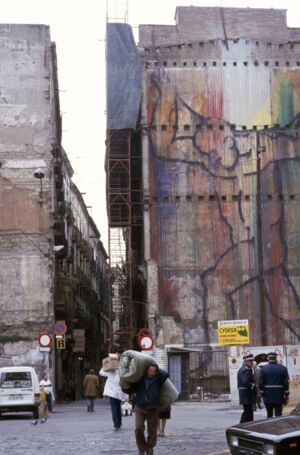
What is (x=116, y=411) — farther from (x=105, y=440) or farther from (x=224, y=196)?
(x=224, y=196)

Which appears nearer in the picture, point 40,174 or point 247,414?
point 247,414

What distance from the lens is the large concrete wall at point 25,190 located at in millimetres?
39562

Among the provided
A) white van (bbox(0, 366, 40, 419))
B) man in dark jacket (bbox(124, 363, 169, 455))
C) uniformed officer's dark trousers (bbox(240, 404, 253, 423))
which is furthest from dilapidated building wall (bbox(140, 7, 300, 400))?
man in dark jacket (bbox(124, 363, 169, 455))

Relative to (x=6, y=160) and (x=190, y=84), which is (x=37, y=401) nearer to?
(x=6, y=160)

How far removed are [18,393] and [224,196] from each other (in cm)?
1989

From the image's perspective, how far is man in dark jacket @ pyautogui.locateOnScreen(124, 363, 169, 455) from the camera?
431 inches

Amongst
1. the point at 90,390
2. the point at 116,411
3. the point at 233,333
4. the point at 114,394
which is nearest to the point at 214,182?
the point at 233,333

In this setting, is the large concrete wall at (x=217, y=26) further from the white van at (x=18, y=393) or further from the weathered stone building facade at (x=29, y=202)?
the white van at (x=18, y=393)

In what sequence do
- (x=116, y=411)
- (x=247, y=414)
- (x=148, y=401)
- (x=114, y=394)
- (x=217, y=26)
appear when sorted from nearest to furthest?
(x=148, y=401)
(x=247, y=414)
(x=114, y=394)
(x=116, y=411)
(x=217, y=26)

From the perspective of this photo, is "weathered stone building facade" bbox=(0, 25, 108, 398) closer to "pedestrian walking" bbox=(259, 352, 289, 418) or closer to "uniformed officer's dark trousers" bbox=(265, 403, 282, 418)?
"uniformed officer's dark trousers" bbox=(265, 403, 282, 418)

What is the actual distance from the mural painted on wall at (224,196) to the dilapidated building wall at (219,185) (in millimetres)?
53

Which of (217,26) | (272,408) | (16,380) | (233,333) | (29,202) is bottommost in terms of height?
(272,408)

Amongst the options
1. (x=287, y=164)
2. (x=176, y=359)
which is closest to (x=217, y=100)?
(x=287, y=164)

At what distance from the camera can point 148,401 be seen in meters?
10.9
